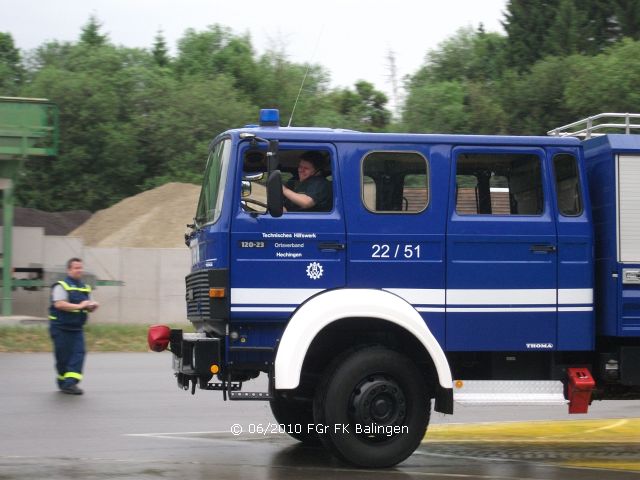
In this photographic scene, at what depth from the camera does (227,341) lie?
9.11 metres

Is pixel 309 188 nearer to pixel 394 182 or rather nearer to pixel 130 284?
pixel 394 182

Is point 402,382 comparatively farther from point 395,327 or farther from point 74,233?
point 74,233

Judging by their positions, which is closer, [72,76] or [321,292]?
[321,292]

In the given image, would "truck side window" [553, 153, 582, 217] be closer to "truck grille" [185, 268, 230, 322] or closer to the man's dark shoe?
"truck grille" [185, 268, 230, 322]

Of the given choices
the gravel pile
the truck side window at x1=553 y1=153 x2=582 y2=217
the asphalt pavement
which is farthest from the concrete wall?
the truck side window at x1=553 y1=153 x2=582 y2=217

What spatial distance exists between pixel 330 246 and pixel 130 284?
20062 millimetres

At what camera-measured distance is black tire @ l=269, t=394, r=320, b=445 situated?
34.6ft

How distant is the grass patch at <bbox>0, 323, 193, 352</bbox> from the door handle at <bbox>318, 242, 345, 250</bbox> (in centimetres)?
1316

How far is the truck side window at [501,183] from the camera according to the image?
9.52 m

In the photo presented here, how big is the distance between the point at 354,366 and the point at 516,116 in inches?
1708

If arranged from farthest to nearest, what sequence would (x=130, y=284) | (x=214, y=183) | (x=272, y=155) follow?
(x=130, y=284) < (x=214, y=183) < (x=272, y=155)

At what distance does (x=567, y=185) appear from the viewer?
964 cm

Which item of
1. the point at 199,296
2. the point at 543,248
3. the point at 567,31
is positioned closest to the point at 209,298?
the point at 199,296

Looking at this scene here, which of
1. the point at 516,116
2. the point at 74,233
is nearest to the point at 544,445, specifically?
the point at 74,233
